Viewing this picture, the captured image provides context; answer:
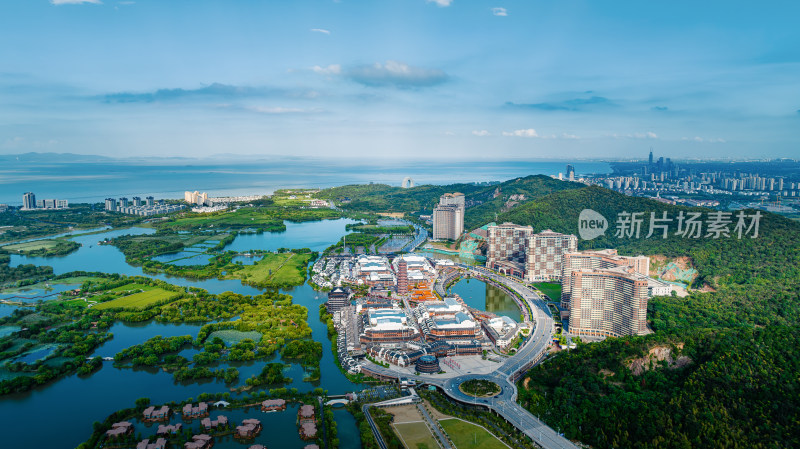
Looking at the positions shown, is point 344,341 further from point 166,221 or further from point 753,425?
point 166,221

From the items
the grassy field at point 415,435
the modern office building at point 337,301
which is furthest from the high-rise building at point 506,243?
the grassy field at point 415,435

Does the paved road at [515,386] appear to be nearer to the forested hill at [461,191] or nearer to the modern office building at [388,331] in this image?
the modern office building at [388,331]

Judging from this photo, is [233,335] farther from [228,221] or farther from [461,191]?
[461,191]

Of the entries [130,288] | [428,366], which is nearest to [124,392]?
[428,366]

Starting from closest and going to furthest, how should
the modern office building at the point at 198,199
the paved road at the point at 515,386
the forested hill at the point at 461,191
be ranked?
the paved road at the point at 515,386 → the forested hill at the point at 461,191 → the modern office building at the point at 198,199

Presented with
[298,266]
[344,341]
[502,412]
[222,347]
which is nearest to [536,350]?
[502,412]

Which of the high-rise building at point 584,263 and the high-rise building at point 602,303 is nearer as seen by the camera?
the high-rise building at point 602,303
